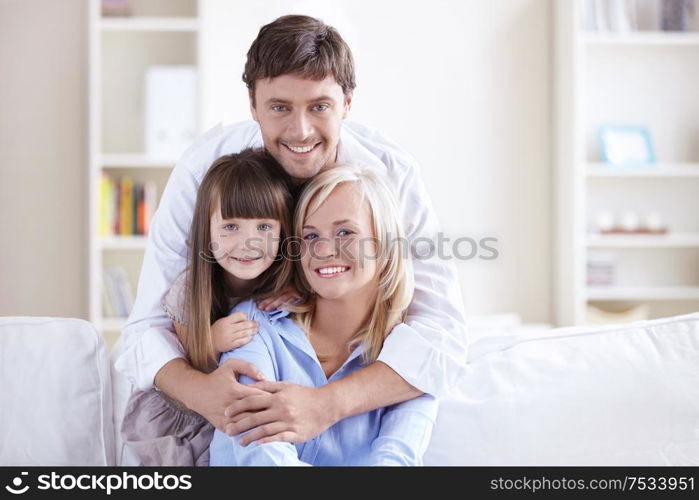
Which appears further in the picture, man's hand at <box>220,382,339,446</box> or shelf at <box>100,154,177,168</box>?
shelf at <box>100,154,177,168</box>

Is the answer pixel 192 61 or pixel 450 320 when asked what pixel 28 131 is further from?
pixel 450 320

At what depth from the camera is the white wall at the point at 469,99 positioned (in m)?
3.27

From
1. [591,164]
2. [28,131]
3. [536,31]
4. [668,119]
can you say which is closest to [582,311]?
[591,164]

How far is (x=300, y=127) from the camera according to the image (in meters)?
1.07

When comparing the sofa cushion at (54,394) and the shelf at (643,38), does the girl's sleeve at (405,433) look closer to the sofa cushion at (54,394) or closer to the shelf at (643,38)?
the sofa cushion at (54,394)

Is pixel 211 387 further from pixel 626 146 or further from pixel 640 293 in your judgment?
pixel 626 146

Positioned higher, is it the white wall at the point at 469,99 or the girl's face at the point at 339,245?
the white wall at the point at 469,99

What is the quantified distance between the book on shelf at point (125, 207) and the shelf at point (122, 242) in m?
0.02

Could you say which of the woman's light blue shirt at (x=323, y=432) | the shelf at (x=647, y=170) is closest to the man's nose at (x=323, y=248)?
the woman's light blue shirt at (x=323, y=432)

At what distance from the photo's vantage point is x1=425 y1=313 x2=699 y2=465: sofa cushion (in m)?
1.07

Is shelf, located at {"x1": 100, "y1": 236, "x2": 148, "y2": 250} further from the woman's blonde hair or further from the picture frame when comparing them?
the woman's blonde hair

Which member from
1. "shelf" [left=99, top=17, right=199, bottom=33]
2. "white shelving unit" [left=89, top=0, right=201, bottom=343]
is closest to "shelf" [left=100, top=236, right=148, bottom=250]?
"white shelving unit" [left=89, top=0, right=201, bottom=343]

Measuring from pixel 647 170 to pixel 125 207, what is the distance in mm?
2047

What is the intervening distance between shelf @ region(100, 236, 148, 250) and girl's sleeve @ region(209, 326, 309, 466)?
207 centimetres
